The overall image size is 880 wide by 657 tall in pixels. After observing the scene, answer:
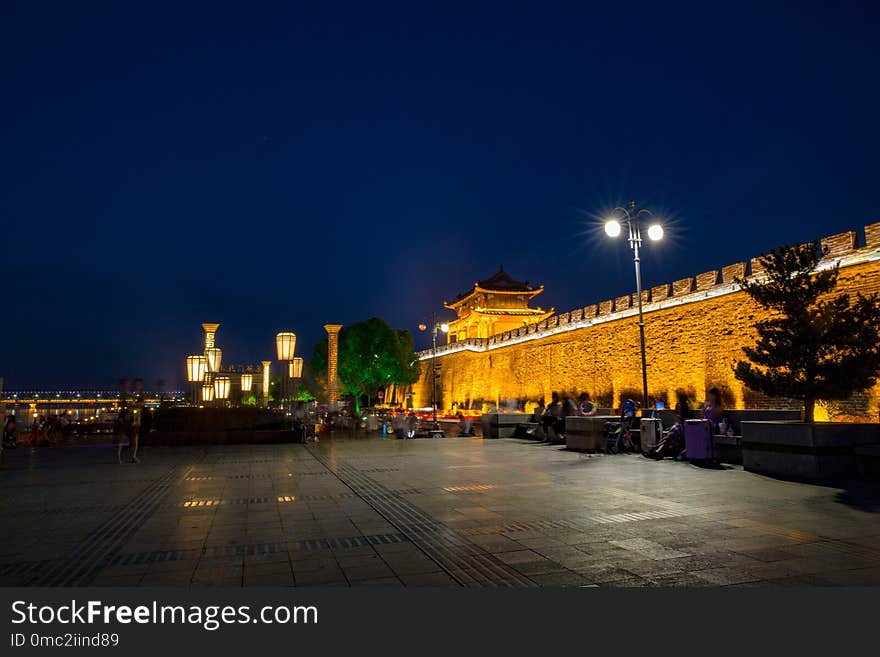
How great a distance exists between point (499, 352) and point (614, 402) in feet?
45.5

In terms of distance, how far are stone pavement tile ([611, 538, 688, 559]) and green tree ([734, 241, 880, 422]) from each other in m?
5.74

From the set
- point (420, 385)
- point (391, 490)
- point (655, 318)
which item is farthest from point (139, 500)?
point (420, 385)

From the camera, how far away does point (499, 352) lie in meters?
40.2

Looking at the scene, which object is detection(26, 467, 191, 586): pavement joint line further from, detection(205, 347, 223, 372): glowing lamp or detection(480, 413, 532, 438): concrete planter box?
detection(205, 347, 223, 372): glowing lamp

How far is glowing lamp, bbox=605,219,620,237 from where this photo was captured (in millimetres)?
14906

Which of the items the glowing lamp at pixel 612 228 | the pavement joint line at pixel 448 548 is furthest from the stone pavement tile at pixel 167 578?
the glowing lamp at pixel 612 228

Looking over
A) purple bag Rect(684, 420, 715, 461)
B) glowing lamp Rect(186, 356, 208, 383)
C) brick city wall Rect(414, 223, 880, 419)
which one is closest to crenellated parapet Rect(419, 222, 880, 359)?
brick city wall Rect(414, 223, 880, 419)

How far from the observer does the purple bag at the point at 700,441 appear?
966 centimetres

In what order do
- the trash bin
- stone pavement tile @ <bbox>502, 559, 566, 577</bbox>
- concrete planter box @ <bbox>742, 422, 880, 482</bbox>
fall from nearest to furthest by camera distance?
stone pavement tile @ <bbox>502, 559, 566, 577</bbox>, concrete planter box @ <bbox>742, 422, 880, 482</bbox>, the trash bin

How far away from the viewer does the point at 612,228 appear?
1498 cm

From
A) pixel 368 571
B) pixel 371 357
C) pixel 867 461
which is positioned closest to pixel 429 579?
pixel 368 571

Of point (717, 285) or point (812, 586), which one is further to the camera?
point (717, 285)

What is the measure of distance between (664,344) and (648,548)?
21572mm

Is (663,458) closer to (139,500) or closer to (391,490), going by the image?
(391,490)
